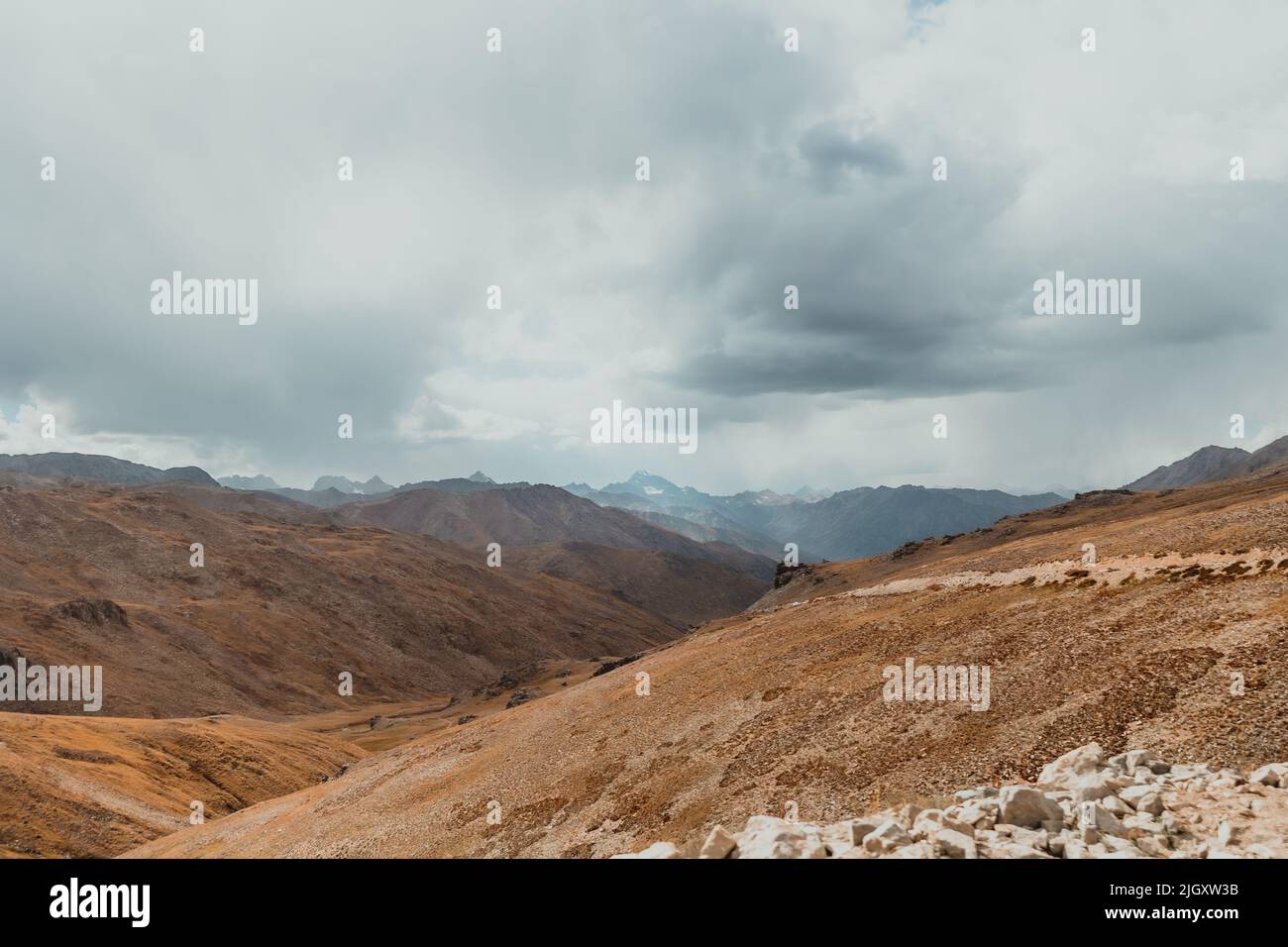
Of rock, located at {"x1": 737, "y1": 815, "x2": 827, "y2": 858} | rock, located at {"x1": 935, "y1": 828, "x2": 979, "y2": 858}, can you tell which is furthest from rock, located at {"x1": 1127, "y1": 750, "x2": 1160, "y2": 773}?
rock, located at {"x1": 737, "y1": 815, "x2": 827, "y2": 858}

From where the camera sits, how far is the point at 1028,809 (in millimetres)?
15727

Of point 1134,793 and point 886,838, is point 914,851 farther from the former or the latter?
point 1134,793

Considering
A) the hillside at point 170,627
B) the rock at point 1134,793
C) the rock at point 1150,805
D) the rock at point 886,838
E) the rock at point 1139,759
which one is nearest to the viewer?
the rock at point 886,838

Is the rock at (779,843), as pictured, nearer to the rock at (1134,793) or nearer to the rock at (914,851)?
the rock at (914,851)

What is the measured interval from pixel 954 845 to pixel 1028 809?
370 centimetres

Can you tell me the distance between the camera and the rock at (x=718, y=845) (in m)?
13.4

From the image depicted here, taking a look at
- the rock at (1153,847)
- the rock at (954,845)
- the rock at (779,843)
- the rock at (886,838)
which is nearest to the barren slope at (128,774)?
the rock at (779,843)

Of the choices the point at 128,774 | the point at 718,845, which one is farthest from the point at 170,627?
the point at 718,845

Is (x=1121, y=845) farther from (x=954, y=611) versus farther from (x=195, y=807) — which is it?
(x=195, y=807)

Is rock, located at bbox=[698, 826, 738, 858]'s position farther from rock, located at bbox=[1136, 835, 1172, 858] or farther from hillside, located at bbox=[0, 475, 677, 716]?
A: hillside, located at bbox=[0, 475, 677, 716]

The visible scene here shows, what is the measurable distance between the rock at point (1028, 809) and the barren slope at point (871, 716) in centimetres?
837

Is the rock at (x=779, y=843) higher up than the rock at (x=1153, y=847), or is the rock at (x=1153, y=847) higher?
the rock at (x=779, y=843)
